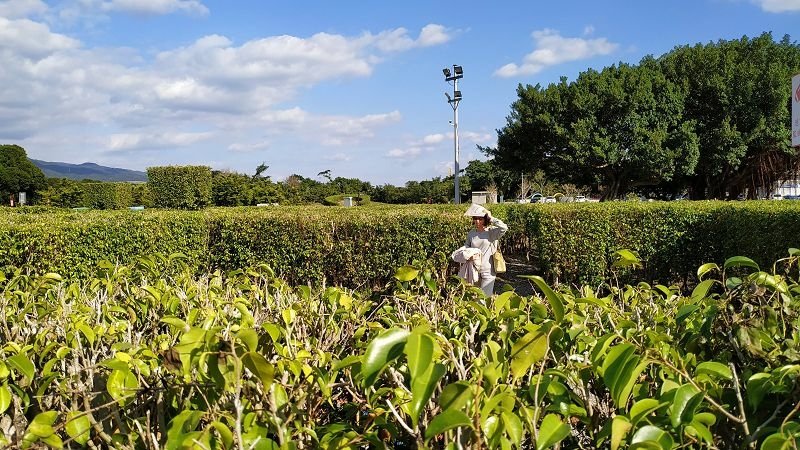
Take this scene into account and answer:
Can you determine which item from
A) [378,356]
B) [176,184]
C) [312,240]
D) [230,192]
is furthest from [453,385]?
[230,192]

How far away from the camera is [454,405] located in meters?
0.97

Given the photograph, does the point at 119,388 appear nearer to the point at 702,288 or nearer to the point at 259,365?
the point at 259,365

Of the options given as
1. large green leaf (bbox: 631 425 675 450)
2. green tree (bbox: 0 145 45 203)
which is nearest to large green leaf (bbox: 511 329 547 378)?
large green leaf (bbox: 631 425 675 450)

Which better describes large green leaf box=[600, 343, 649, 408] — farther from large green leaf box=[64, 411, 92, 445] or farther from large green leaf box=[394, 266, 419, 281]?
large green leaf box=[64, 411, 92, 445]

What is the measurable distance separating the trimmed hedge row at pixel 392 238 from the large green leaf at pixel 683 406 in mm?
7431

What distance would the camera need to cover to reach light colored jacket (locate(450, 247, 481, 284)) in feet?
23.2

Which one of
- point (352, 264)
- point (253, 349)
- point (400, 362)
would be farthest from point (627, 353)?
point (352, 264)

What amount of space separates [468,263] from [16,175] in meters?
74.8

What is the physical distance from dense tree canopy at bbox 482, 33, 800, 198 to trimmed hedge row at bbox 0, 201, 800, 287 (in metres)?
22.5

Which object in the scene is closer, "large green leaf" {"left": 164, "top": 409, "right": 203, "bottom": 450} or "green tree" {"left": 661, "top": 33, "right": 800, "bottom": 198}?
"large green leaf" {"left": 164, "top": 409, "right": 203, "bottom": 450}

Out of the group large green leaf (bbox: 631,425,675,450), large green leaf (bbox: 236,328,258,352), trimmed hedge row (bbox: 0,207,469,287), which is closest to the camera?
large green leaf (bbox: 631,425,675,450)

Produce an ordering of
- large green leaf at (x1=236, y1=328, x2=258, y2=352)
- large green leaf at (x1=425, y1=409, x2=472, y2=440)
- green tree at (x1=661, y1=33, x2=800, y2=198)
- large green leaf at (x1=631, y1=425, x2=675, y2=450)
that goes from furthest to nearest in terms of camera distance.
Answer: green tree at (x1=661, y1=33, x2=800, y2=198) → large green leaf at (x1=236, y1=328, x2=258, y2=352) → large green leaf at (x1=631, y1=425, x2=675, y2=450) → large green leaf at (x1=425, y1=409, x2=472, y2=440)

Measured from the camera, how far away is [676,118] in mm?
31547

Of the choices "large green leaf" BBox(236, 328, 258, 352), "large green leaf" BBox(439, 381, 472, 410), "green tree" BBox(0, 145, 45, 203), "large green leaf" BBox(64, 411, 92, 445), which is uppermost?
"green tree" BBox(0, 145, 45, 203)
